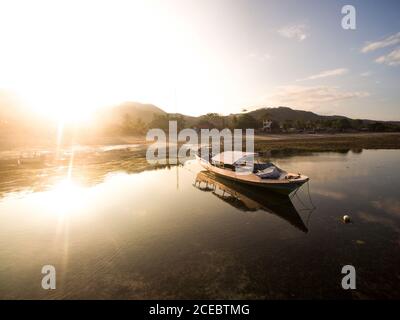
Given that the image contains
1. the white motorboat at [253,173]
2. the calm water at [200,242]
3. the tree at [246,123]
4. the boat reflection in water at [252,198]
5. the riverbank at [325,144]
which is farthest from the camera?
the tree at [246,123]

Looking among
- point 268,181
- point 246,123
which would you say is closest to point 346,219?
point 268,181

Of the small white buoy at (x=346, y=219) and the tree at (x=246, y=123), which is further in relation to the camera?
the tree at (x=246, y=123)

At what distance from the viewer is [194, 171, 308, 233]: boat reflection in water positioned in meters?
19.7

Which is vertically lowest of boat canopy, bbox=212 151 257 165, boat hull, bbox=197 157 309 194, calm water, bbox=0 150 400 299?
calm water, bbox=0 150 400 299

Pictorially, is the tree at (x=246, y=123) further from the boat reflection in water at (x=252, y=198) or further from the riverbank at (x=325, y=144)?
the boat reflection in water at (x=252, y=198)

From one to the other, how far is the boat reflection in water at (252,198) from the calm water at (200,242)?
0.11 m

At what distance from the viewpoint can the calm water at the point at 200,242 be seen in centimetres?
1117

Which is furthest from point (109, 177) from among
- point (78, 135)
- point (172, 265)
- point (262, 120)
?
point (262, 120)

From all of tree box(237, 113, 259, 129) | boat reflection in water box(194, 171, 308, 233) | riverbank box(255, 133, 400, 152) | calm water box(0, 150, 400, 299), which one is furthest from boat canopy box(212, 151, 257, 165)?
tree box(237, 113, 259, 129)

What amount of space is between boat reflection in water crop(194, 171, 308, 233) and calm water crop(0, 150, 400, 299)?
11 cm

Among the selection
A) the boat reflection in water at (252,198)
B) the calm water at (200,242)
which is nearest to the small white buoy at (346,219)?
the calm water at (200,242)

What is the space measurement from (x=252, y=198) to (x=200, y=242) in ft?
34.8

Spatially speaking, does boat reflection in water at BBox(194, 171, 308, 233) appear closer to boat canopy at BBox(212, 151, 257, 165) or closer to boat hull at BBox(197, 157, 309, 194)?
boat hull at BBox(197, 157, 309, 194)
